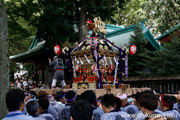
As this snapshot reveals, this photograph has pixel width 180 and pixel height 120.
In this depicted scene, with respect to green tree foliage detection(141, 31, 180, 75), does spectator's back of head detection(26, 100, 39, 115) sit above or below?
below

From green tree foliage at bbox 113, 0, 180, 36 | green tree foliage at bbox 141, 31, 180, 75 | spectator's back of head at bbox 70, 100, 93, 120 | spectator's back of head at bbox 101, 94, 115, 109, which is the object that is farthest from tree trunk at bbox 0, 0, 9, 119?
green tree foliage at bbox 113, 0, 180, 36

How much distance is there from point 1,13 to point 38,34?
7923mm

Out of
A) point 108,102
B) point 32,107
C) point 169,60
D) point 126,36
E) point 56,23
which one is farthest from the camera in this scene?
point 126,36

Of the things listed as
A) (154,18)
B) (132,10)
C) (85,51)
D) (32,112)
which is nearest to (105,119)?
(32,112)

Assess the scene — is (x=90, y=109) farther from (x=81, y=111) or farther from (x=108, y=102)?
(x=108, y=102)

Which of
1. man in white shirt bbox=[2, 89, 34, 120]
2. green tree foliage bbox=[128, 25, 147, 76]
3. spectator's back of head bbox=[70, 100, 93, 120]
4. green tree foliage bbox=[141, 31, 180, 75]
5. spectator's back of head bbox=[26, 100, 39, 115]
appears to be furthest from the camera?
green tree foliage bbox=[128, 25, 147, 76]

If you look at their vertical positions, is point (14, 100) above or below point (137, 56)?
below

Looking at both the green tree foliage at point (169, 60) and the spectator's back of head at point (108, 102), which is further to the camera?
the green tree foliage at point (169, 60)

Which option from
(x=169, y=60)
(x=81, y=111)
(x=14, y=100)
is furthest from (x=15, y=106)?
(x=169, y=60)

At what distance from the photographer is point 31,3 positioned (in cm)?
1323

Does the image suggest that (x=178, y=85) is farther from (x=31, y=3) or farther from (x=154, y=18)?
(x=31, y=3)

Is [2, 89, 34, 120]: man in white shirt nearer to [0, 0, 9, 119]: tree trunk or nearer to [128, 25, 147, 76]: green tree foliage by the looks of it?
[0, 0, 9, 119]: tree trunk

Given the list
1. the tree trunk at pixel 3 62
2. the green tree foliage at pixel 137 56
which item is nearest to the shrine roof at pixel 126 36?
the green tree foliage at pixel 137 56

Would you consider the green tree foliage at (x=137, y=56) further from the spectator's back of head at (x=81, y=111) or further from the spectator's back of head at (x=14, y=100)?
the spectator's back of head at (x=81, y=111)
